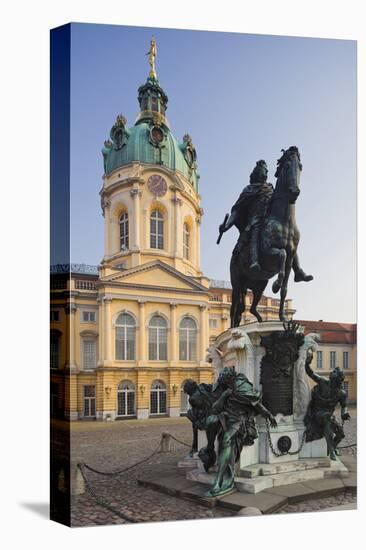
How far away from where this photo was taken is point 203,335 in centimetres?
1656

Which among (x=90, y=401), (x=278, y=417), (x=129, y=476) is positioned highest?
(x=90, y=401)

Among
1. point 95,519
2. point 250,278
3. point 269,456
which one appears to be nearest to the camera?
point 95,519

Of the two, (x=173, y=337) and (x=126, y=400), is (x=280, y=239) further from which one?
(x=126, y=400)

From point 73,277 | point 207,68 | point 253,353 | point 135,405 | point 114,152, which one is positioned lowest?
point 135,405

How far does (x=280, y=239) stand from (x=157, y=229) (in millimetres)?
2648

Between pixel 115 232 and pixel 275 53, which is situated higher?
pixel 275 53

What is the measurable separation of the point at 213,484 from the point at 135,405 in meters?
2.49

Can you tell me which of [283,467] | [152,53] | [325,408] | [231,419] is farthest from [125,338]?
[152,53]

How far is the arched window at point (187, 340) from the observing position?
16.2 metres

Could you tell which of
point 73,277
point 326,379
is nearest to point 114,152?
point 73,277

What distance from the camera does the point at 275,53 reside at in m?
15.7

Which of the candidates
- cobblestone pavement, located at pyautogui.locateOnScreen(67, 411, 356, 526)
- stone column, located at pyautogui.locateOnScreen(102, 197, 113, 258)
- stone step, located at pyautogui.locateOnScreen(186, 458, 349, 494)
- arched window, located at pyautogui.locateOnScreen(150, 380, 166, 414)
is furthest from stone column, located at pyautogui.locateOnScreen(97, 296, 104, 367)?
stone step, located at pyautogui.locateOnScreen(186, 458, 349, 494)

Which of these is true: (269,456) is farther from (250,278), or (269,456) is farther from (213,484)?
(250,278)

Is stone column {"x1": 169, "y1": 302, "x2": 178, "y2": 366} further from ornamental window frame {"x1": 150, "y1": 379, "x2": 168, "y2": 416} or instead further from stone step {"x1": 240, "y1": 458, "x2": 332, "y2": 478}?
stone step {"x1": 240, "y1": 458, "x2": 332, "y2": 478}
